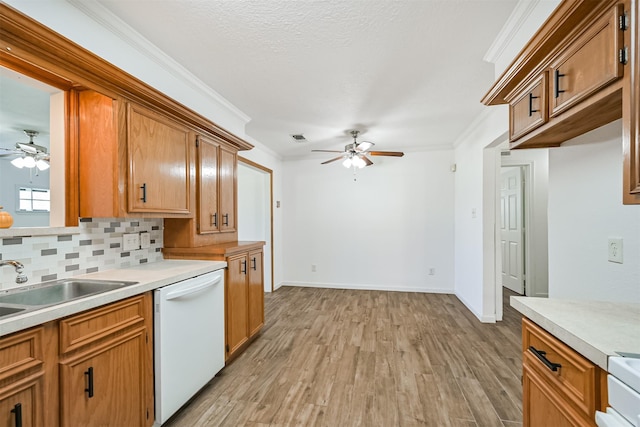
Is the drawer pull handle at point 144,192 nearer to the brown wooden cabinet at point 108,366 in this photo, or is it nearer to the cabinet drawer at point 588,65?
the brown wooden cabinet at point 108,366

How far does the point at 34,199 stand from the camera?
5.33ft

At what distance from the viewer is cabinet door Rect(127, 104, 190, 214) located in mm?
1789

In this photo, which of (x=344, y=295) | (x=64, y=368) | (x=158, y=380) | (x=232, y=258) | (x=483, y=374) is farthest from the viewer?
(x=344, y=295)

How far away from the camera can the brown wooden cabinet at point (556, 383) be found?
0.83 m

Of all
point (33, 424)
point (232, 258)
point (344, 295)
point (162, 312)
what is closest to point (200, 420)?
point (162, 312)

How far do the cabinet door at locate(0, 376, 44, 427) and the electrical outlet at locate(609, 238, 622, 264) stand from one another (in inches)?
102

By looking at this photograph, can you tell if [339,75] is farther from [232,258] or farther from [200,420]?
[200,420]

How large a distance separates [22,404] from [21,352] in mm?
198

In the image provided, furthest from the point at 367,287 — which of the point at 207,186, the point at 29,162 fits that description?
the point at 29,162

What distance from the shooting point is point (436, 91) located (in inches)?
104

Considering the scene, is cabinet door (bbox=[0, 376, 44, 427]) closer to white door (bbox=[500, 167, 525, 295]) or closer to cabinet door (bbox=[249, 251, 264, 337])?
cabinet door (bbox=[249, 251, 264, 337])

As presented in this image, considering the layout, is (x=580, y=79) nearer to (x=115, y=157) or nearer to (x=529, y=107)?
(x=529, y=107)

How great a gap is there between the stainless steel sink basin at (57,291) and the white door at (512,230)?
5139 mm

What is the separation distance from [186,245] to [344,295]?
9.70 feet
